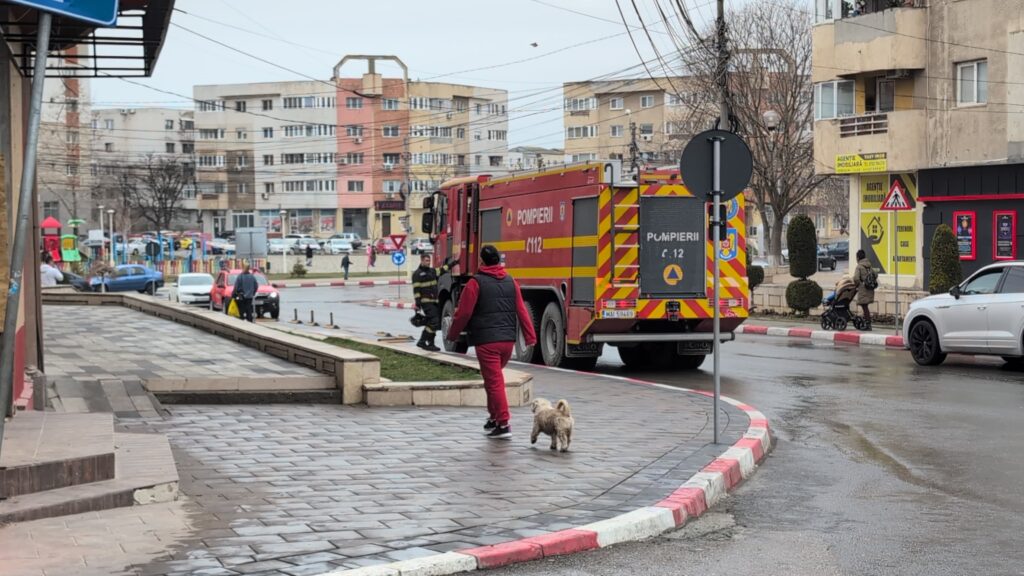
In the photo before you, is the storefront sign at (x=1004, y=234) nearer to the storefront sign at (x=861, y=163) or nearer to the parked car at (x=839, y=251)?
the storefront sign at (x=861, y=163)

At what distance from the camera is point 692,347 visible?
1947 cm

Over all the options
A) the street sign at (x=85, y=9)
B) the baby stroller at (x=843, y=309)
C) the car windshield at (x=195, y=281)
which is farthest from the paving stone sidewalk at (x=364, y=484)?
the car windshield at (x=195, y=281)

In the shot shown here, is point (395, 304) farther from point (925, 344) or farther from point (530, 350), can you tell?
point (925, 344)

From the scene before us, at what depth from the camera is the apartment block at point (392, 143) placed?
370 ft

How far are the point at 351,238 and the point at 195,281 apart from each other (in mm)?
59881

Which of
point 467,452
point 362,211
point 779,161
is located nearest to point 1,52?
point 467,452

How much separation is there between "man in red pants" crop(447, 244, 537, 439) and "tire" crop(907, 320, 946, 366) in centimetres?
1011

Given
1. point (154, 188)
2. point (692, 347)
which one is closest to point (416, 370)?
point (692, 347)

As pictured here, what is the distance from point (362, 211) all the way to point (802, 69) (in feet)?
230

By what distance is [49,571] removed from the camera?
607 cm

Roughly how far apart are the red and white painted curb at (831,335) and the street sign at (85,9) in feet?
64.1

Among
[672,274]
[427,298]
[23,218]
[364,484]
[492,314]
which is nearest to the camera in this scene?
[23,218]

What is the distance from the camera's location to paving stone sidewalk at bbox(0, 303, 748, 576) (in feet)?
21.7

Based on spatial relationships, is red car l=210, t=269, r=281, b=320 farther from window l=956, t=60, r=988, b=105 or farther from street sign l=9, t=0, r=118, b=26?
street sign l=9, t=0, r=118, b=26
